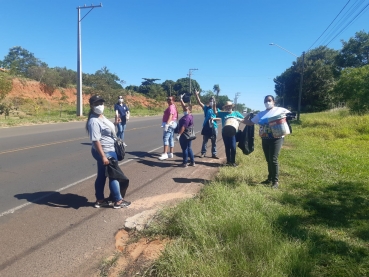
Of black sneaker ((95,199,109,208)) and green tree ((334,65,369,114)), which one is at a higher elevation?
green tree ((334,65,369,114))

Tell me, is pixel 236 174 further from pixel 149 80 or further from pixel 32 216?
pixel 149 80

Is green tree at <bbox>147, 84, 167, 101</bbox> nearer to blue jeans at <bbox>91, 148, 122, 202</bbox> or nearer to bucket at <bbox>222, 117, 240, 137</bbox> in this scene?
bucket at <bbox>222, 117, 240, 137</bbox>

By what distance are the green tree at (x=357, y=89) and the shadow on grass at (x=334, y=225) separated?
18.6 meters

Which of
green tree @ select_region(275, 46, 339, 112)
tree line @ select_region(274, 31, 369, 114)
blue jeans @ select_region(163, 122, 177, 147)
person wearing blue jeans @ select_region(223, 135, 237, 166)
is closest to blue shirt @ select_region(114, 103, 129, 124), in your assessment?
blue jeans @ select_region(163, 122, 177, 147)

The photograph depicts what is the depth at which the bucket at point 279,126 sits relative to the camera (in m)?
5.82

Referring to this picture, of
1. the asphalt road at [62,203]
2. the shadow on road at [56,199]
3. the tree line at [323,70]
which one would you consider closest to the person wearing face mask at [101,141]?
the asphalt road at [62,203]

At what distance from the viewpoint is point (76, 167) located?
7.88m

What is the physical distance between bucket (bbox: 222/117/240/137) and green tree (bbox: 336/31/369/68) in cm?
5127

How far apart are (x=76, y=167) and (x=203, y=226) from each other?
5.13 meters

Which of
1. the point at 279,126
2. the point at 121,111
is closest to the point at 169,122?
the point at 121,111

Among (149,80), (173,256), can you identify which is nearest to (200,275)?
(173,256)

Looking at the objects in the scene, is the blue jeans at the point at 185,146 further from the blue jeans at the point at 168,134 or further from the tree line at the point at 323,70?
the tree line at the point at 323,70

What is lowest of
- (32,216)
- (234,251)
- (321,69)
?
(32,216)

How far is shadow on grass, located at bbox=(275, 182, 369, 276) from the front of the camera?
3197mm
